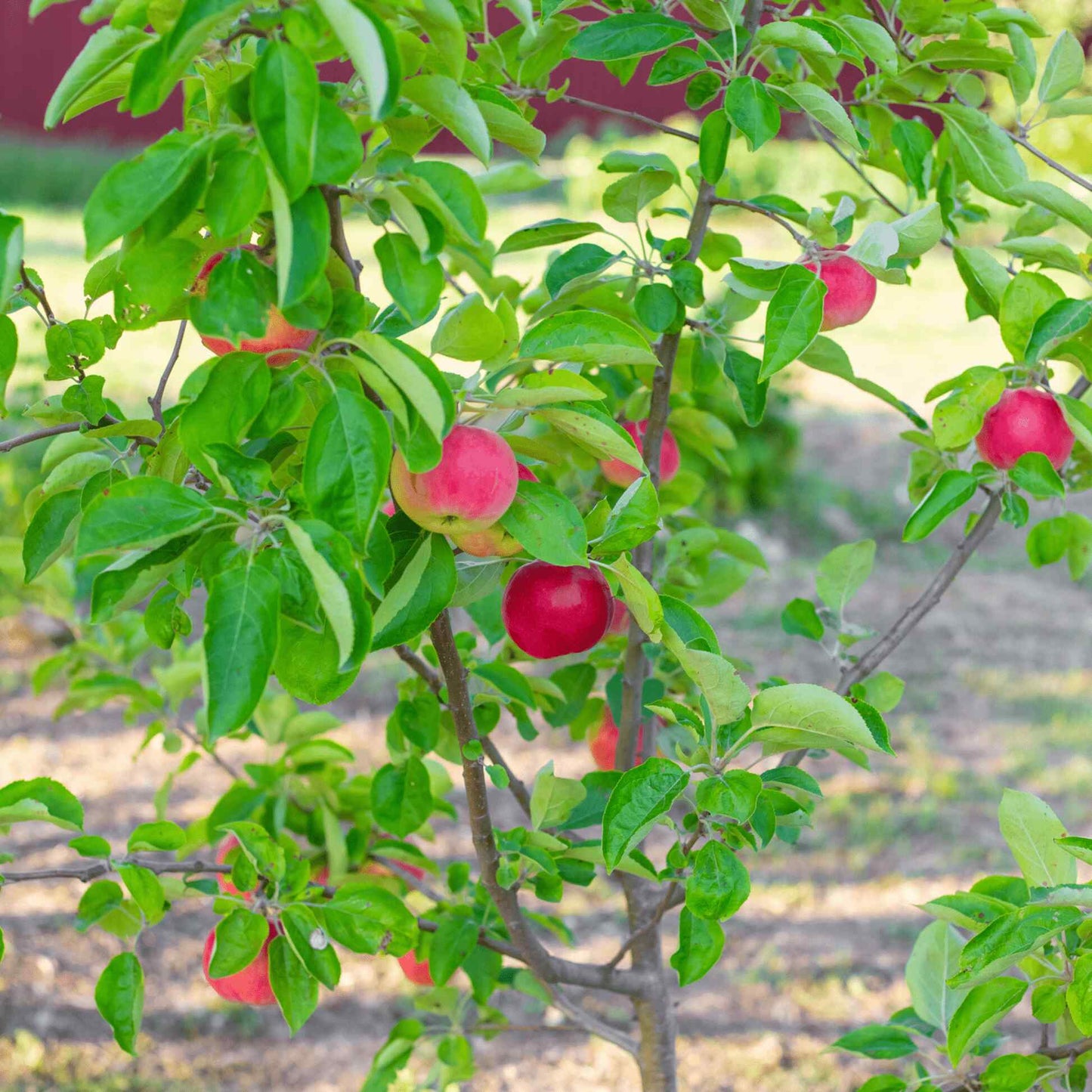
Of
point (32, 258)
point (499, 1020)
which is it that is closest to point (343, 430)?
point (499, 1020)

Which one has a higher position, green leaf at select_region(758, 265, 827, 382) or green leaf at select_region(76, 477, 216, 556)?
green leaf at select_region(758, 265, 827, 382)

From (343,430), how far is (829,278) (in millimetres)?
532

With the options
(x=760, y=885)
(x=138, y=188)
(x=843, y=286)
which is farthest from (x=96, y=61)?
(x=760, y=885)

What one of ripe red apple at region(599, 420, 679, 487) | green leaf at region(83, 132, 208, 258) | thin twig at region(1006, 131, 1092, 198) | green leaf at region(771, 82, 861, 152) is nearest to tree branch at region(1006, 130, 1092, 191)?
thin twig at region(1006, 131, 1092, 198)

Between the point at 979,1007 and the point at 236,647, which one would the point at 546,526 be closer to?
the point at 236,647

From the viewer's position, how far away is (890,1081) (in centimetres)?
113

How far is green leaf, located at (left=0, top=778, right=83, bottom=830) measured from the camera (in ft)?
3.12

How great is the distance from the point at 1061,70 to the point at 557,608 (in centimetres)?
77

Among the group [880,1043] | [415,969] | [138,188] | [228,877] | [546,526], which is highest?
[138,188]

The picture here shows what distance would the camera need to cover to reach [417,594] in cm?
81

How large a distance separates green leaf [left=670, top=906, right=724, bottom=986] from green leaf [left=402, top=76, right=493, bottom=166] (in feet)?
2.01

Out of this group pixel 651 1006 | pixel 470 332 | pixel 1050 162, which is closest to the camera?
pixel 470 332

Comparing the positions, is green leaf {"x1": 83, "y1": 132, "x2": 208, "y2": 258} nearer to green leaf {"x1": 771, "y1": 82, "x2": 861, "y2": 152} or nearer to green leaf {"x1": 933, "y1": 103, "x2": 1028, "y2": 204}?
green leaf {"x1": 771, "y1": 82, "x2": 861, "y2": 152}

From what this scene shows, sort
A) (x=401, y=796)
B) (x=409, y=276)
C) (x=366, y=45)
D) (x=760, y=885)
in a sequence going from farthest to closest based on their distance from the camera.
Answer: (x=760, y=885) < (x=401, y=796) < (x=409, y=276) < (x=366, y=45)
